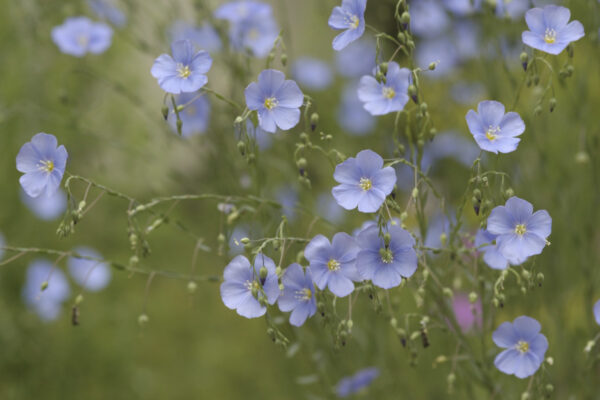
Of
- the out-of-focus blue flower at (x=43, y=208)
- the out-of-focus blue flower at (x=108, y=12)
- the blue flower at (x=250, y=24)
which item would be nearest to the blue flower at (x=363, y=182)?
the blue flower at (x=250, y=24)

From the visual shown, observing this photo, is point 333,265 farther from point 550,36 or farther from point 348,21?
point 550,36

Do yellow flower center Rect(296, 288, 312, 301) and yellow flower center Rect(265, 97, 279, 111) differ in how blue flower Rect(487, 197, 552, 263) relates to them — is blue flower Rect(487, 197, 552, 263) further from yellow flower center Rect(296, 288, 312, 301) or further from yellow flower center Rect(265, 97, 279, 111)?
yellow flower center Rect(265, 97, 279, 111)

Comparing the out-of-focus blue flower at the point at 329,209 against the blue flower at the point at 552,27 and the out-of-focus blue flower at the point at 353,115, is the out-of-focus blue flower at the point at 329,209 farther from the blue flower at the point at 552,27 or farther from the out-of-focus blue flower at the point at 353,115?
the blue flower at the point at 552,27

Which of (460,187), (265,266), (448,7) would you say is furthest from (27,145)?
(460,187)

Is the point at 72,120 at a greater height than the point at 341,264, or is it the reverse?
the point at 341,264

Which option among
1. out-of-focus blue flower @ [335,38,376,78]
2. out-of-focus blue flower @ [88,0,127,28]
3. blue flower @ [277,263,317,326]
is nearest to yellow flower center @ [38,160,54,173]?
blue flower @ [277,263,317,326]

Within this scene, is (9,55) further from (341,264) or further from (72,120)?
(341,264)
